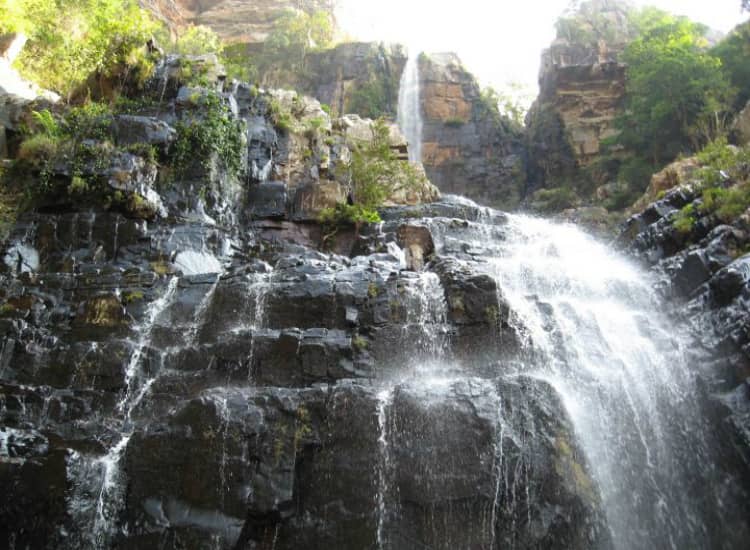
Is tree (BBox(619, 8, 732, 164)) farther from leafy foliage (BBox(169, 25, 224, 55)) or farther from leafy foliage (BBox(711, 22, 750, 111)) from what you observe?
leafy foliage (BBox(169, 25, 224, 55))

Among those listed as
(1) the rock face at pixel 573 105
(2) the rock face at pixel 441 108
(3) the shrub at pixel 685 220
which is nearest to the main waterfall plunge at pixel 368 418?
(3) the shrub at pixel 685 220

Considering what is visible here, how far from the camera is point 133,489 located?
6109 mm

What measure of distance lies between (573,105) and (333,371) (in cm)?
2309

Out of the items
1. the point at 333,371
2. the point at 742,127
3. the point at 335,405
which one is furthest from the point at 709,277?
the point at 742,127

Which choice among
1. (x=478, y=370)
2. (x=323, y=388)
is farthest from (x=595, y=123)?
(x=323, y=388)

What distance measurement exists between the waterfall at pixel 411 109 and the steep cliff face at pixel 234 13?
31.0 ft

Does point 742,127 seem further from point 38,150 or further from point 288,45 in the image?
point 288,45

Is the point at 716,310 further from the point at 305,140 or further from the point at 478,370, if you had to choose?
the point at 305,140

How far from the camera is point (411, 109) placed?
29781mm

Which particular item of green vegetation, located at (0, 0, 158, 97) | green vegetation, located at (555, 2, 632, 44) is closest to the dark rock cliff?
green vegetation, located at (0, 0, 158, 97)

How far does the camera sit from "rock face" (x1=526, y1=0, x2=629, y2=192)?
25478 millimetres

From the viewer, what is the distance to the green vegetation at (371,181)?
14172 mm

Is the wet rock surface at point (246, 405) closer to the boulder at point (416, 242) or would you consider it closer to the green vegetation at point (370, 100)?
the boulder at point (416, 242)

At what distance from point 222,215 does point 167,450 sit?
7.95 m
